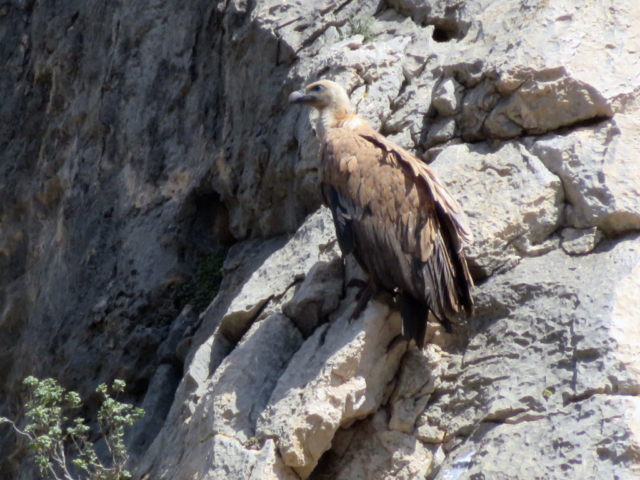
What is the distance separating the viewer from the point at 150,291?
8484mm

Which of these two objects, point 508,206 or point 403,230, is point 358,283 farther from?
point 508,206

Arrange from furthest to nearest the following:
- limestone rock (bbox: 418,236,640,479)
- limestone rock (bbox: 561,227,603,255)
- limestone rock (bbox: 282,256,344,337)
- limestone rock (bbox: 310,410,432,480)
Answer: limestone rock (bbox: 282,256,344,337) → limestone rock (bbox: 561,227,603,255) → limestone rock (bbox: 310,410,432,480) → limestone rock (bbox: 418,236,640,479)

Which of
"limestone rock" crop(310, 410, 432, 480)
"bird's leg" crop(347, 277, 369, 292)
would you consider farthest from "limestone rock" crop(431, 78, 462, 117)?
"limestone rock" crop(310, 410, 432, 480)

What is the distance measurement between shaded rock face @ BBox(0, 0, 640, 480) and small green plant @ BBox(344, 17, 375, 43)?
24 millimetres

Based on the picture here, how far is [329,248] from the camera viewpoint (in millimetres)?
6211

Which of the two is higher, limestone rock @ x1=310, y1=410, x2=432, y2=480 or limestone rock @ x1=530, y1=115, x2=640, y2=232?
limestone rock @ x1=530, y1=115, x2=640, y2=232

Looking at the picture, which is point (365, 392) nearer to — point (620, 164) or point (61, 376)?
point (620, 164)

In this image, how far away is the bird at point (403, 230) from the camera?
17.0 feet

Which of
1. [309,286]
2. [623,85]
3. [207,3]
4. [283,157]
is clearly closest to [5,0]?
[207,3]

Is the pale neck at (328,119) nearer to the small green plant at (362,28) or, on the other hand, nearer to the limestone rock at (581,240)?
the small green plant at (362,28)

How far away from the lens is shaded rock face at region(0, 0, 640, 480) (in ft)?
16.4

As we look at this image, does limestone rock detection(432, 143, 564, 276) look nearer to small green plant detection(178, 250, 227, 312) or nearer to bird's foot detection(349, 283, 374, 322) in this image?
bird's foot detection(349, 283, 374, 322)

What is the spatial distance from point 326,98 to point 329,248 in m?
1.11

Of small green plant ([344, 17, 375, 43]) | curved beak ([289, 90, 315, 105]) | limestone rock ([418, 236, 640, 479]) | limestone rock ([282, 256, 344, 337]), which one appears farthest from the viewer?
small green plant ([344, 17, 375, 43])
